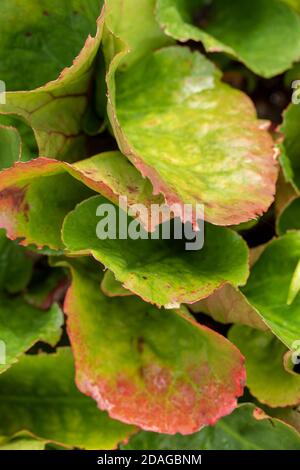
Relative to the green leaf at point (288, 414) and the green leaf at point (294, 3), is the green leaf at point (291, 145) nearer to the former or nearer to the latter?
the green leaf at point (294, 3)

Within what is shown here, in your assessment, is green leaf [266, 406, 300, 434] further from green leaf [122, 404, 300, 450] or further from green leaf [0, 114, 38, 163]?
green leaf [0, 114, 38, 163]

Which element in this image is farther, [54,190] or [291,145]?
[291,145]

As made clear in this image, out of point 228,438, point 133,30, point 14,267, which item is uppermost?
point 133,30

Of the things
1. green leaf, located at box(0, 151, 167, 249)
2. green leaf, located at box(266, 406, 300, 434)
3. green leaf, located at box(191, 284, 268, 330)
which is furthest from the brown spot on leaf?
green leaf, located at box(266, 406, 300, 434)

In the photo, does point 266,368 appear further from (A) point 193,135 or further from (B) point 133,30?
(B) point 133,30

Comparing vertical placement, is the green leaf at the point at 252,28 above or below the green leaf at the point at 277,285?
above

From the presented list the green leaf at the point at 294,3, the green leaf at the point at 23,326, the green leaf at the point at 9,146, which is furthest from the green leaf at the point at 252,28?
the green leaf at the point at 23,326

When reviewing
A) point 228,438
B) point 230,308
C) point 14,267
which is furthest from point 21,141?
point 228,438
